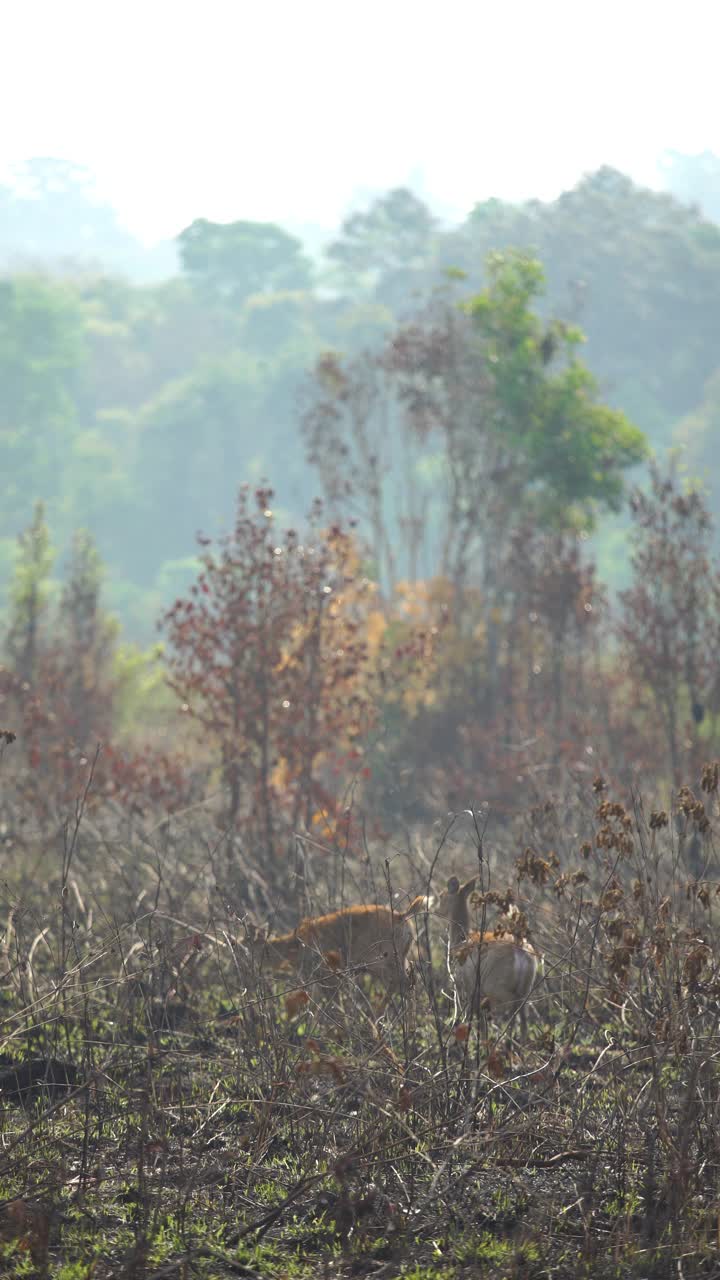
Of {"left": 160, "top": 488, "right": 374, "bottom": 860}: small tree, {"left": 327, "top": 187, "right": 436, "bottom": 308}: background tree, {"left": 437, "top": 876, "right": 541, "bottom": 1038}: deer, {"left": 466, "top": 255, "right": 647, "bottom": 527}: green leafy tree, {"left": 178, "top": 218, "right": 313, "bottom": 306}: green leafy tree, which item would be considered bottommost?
{"left": 437, "top": 876, "right": 541, "bottom": 1038}: deer

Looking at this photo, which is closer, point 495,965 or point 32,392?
point 495,965

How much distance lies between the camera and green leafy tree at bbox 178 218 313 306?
68250 mm

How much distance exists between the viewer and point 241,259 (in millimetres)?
69250

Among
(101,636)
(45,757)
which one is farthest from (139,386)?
(45,757)

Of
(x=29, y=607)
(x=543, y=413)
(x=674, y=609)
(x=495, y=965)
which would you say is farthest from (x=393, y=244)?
(x=495, y=965)

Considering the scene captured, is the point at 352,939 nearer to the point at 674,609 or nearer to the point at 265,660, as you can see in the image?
the point at 265,660

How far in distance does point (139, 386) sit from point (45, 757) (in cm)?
6087

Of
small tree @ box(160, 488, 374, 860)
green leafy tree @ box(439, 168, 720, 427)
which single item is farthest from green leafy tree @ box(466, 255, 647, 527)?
green leafy tree @ box(439, 168, 720, 427)

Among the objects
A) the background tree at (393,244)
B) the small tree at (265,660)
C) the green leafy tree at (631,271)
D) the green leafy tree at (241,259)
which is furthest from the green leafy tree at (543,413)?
the green leafy tree at (241,259)

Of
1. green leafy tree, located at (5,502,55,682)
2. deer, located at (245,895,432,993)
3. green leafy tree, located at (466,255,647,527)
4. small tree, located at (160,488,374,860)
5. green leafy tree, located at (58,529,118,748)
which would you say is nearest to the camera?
deer, located at (245,895,432,993)

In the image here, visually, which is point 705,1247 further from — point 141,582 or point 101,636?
point 141,582

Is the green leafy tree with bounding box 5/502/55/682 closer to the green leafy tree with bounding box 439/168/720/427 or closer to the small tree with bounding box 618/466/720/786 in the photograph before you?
the small tree with bounding box 618/466/720/786

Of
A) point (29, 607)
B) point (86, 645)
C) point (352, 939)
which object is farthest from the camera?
point (86, 645)

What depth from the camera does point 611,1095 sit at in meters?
4.94
